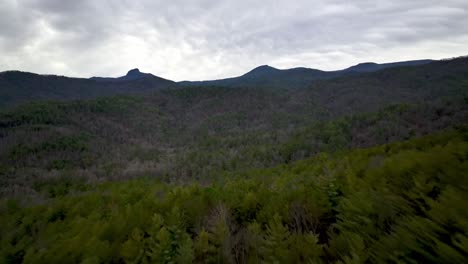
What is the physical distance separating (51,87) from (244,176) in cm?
12454

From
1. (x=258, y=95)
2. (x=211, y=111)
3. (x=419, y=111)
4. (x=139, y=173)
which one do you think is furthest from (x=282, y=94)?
(x=139, y=173)

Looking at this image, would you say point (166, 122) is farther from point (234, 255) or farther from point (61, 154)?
point (234, 255)

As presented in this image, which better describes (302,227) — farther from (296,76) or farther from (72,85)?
(296,76)

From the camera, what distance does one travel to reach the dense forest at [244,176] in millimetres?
1856

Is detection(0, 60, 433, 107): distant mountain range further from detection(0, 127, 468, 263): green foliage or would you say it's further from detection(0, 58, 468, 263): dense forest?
detection(0, 127, 468, 263): green foliage

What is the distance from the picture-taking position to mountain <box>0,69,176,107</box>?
8894 centimetres

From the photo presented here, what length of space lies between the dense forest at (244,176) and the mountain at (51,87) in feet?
143

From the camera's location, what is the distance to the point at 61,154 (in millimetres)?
40594

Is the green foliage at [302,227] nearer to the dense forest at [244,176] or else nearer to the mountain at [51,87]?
the dense forest at [244,176]

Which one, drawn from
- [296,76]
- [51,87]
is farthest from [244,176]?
[296,76]

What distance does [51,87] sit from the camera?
342ft

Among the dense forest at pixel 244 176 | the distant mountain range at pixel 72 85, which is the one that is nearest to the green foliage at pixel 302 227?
the dense forest at pixel 244 176

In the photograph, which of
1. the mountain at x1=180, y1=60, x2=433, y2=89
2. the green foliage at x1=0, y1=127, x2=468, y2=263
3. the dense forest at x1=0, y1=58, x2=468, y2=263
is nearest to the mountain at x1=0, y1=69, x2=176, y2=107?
the dense forest at x1=0, y1=58, x2=468, y2=263

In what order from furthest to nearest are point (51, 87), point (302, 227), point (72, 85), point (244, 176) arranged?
point (72, 85), point (51, 87), point (244, 176), point (302, 227)
